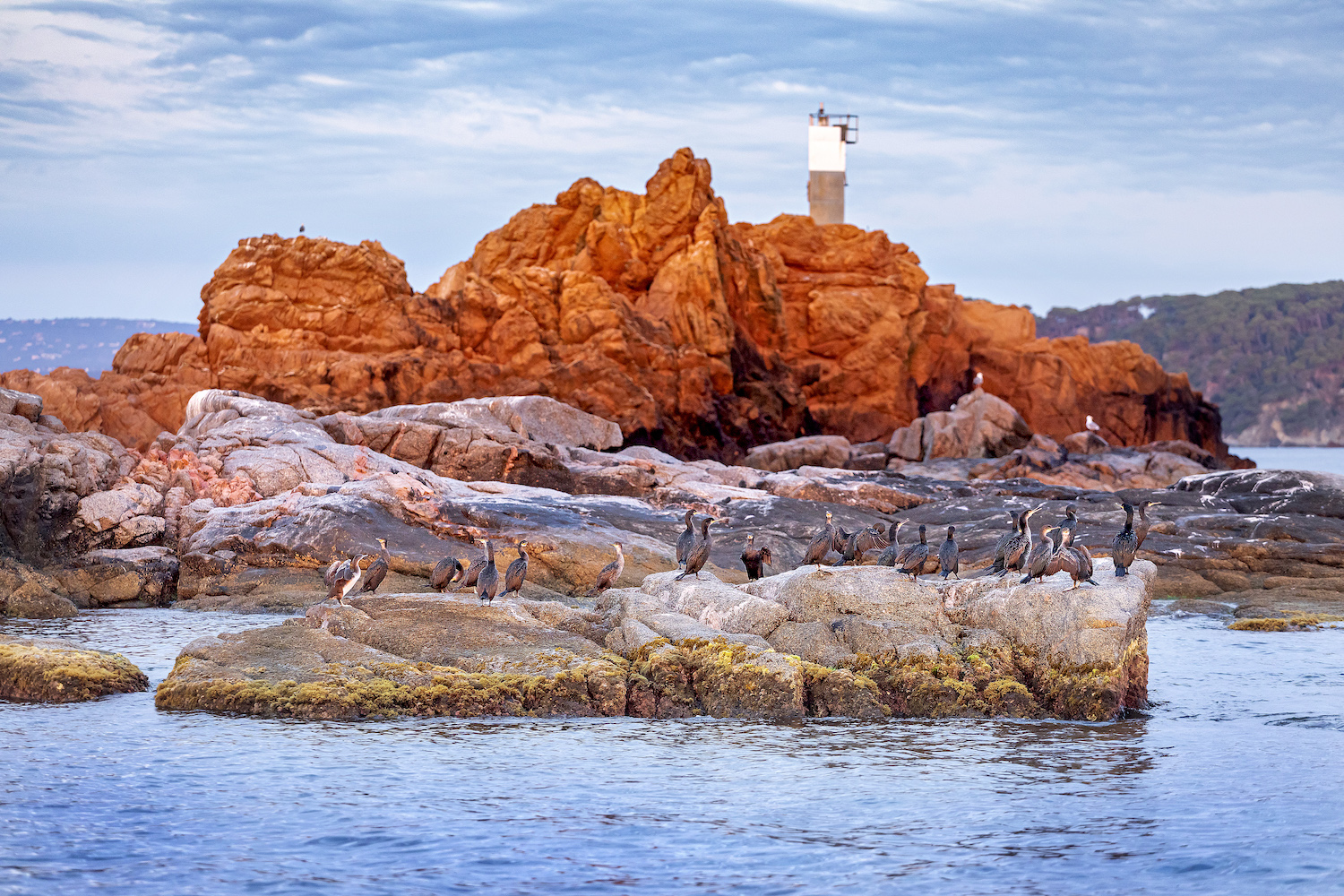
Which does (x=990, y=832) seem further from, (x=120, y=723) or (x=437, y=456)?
(x=437, y=456)

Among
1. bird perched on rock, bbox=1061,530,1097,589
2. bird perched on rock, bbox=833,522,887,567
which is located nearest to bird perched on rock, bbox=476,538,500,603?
bird perched on rock, bbox=833,522,887,567

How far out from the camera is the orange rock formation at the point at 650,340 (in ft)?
198

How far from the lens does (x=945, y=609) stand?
19.2 metres

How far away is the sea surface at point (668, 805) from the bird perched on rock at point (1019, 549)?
2700mm

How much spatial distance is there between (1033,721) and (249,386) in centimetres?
4730

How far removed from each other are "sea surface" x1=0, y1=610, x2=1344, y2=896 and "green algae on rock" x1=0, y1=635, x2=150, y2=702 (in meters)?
0.35

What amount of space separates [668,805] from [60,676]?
9.89 meters

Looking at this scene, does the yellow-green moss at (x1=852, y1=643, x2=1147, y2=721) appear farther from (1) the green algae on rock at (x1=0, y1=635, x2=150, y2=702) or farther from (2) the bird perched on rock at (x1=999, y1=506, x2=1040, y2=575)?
(1) the green algae on rock at (x1=0, y1=635, x2=150, y2=702)

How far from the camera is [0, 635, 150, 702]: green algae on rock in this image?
18.8 meters

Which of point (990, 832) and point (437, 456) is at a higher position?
point (437, 456)

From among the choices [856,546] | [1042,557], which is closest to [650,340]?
[856,546]

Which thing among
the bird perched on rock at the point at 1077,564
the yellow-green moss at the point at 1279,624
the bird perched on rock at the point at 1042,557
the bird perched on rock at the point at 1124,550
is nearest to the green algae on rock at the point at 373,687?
the bird perched on rock at the point at 1042,557

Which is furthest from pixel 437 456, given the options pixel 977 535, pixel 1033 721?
pixel 1033 721

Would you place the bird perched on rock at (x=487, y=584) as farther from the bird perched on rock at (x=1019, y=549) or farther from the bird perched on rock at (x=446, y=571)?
the bird perched on rock at (x=1019, y=549)
